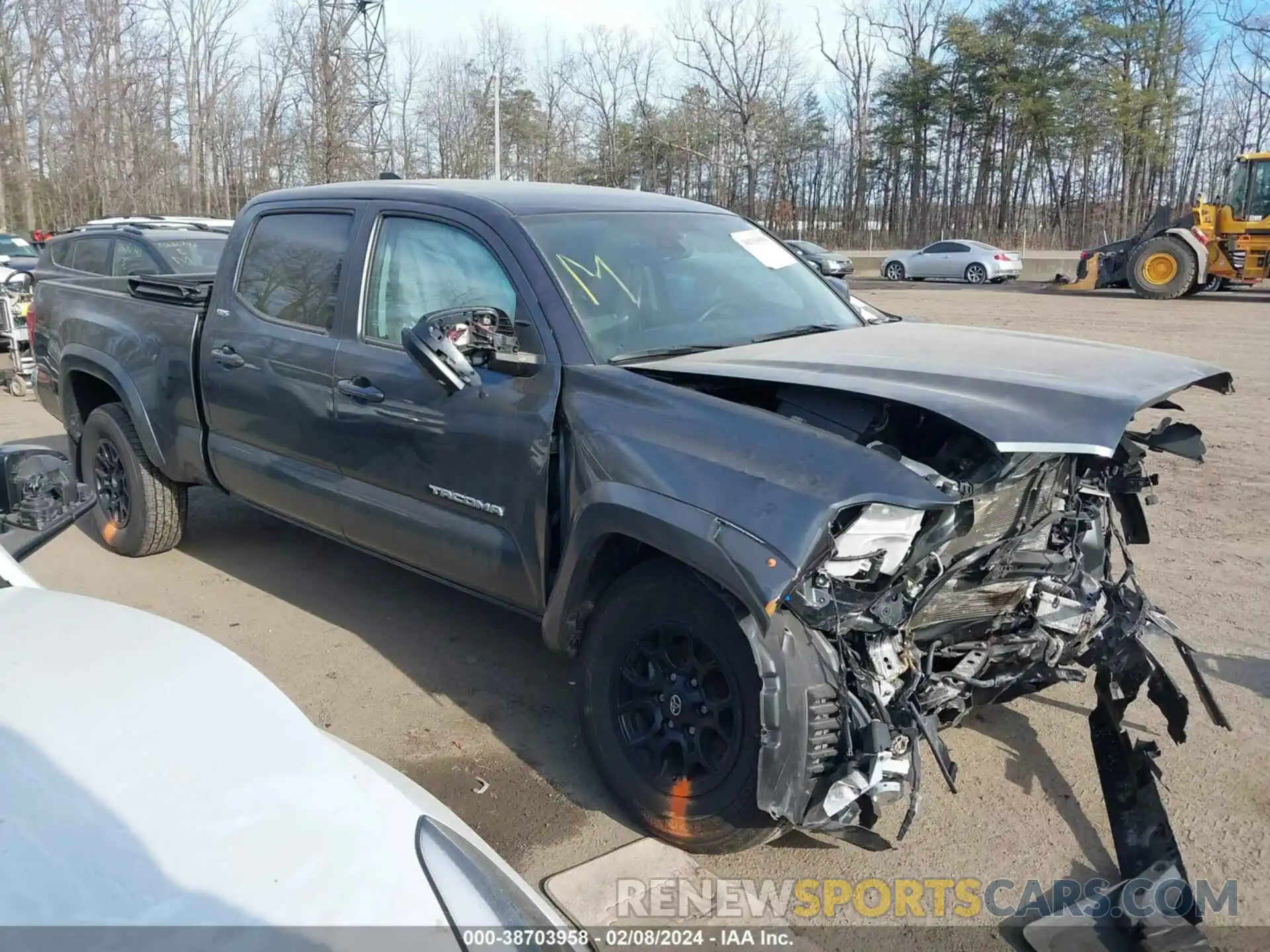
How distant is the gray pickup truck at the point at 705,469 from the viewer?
2807mm

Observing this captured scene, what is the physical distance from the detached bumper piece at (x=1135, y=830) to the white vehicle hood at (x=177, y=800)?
175cm

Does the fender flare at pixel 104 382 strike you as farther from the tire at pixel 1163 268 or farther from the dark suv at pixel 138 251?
the tire at pixel 1163 268

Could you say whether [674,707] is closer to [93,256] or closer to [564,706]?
[564,706]

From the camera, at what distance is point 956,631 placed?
3.26 m

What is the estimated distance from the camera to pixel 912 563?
9.62 feet

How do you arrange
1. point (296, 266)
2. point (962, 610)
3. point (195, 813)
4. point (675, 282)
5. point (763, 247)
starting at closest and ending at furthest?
point (195, 813) < point (962, 610) < point (675, 282) < point (763, 247) < point (296, 266)

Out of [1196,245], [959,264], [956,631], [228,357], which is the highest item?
[1196,245]

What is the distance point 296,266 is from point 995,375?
122 inches

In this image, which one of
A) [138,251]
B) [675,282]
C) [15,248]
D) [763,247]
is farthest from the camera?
[15,248]

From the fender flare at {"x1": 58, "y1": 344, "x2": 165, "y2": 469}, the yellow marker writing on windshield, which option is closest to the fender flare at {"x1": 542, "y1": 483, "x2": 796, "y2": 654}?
the yellow marker writing on windshield

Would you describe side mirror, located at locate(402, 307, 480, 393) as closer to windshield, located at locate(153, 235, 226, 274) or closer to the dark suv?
the dark suv

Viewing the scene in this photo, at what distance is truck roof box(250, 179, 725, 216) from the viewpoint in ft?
13.2

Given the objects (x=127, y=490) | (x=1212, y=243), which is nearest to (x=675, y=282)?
(x=127, y=490)

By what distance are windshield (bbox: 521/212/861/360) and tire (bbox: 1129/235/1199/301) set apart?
69.9 feet
